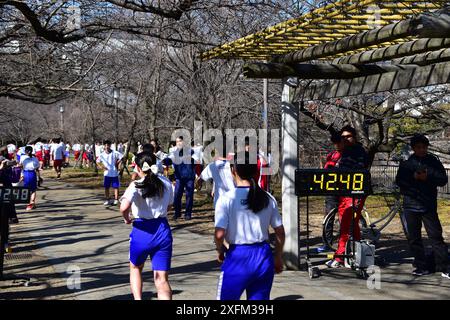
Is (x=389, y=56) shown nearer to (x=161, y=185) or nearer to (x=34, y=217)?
(x=161, y=185)

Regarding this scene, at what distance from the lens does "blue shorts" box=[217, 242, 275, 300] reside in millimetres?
4930

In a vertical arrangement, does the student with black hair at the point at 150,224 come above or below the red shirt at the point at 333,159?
below

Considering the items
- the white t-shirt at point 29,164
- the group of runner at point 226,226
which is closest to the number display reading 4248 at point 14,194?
the group of runner at point 226,226

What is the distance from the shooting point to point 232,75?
59.5 feet

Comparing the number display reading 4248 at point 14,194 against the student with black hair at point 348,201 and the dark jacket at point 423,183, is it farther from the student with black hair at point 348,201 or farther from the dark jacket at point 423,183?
the dark jacket at point 423,183

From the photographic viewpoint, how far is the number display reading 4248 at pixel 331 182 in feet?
27.0

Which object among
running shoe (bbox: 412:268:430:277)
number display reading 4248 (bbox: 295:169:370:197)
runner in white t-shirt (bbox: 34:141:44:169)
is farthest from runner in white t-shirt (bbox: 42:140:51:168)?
running shoe (bbox: 412:268:430:277)

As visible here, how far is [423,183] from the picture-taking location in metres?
8.62

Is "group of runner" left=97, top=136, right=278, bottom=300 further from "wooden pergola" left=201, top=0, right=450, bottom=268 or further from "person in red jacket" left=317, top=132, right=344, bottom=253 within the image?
"person in red jacket" left=317, top=132, right=344, bottom=253

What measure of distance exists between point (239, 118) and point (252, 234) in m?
14.1

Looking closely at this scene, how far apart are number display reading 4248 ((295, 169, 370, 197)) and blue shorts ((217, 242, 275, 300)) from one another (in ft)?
10.8

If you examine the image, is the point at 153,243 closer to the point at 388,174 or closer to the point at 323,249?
the point at 323,249

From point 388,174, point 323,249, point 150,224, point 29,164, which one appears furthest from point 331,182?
point 388,174

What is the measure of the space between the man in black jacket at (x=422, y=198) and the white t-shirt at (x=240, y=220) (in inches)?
164
